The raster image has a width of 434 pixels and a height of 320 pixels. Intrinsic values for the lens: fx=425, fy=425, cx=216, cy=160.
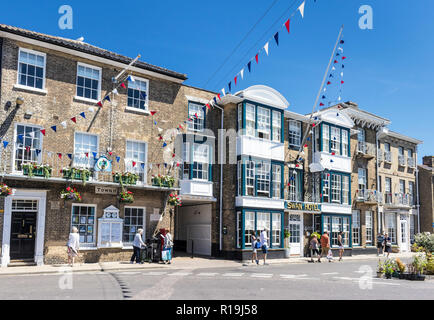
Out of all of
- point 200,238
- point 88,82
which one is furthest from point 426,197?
point 88,82

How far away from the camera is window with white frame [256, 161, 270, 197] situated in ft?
79.8

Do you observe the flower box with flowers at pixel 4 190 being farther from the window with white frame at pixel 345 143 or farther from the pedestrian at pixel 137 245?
the window with white frame at pixel 345 143

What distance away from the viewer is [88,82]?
64.4ft

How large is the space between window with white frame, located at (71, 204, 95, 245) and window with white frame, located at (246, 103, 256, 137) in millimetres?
9685

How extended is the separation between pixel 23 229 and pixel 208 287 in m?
9.71

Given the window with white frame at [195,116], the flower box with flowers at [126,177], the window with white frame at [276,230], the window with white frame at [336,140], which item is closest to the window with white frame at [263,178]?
the window with white frame at [276,230]

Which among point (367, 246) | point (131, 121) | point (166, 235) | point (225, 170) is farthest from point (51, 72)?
point (367, 246)

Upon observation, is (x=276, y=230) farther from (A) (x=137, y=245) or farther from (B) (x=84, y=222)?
(B) (x=84, y=222)

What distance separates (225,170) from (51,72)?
413 inches

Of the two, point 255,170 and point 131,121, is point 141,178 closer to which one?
point 131,121

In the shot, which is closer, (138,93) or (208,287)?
(208,287)

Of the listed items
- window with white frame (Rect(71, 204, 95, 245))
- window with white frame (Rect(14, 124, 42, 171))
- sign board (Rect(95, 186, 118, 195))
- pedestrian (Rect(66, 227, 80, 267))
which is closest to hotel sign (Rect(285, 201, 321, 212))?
sign board (Rect(95, 186, 118, 195))

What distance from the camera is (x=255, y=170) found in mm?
24203

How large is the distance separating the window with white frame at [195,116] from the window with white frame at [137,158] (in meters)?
3.29
